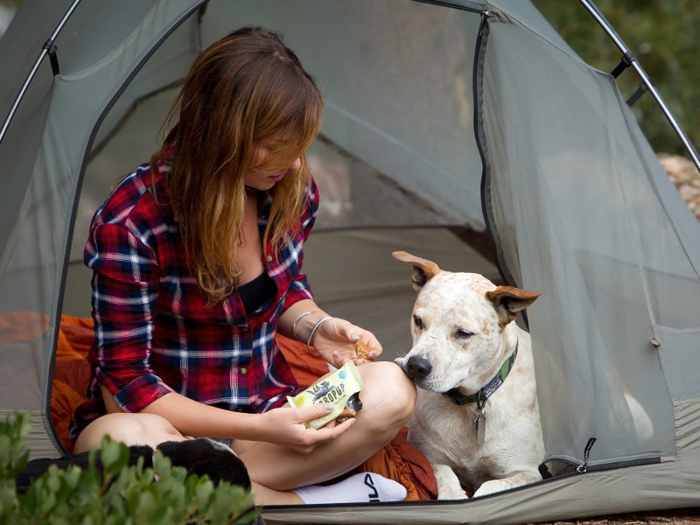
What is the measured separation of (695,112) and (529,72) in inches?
232

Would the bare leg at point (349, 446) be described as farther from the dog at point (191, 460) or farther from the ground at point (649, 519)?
the ground at point (649, 519)

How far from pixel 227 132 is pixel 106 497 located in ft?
3.40

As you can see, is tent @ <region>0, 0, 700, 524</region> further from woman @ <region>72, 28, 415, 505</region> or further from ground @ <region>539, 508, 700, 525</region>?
woman @ <region>72, 28, 415, 505</region>

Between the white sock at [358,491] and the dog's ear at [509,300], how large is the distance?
1.96 feet

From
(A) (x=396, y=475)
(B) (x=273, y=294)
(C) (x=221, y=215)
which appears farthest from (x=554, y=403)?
(C) (x=221, y=215)

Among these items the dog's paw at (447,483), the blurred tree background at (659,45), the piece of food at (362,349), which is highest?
the blurred tree background at (659,45)

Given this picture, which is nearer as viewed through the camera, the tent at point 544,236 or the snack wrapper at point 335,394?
the snack wrapper at point 335,394

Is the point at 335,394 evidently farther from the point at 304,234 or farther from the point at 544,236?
the point at 544,236

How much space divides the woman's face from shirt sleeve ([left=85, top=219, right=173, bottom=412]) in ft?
1.10

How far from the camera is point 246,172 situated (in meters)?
2.21

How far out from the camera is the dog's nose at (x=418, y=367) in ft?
7.91

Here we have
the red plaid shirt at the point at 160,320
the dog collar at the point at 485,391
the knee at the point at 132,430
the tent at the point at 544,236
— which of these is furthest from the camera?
the dog collar at the point at 485,391

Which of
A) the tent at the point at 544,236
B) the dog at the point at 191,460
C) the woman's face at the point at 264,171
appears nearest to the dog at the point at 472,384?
the tent at the point at 544,236

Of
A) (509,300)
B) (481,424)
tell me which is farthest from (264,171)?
(481,424)
